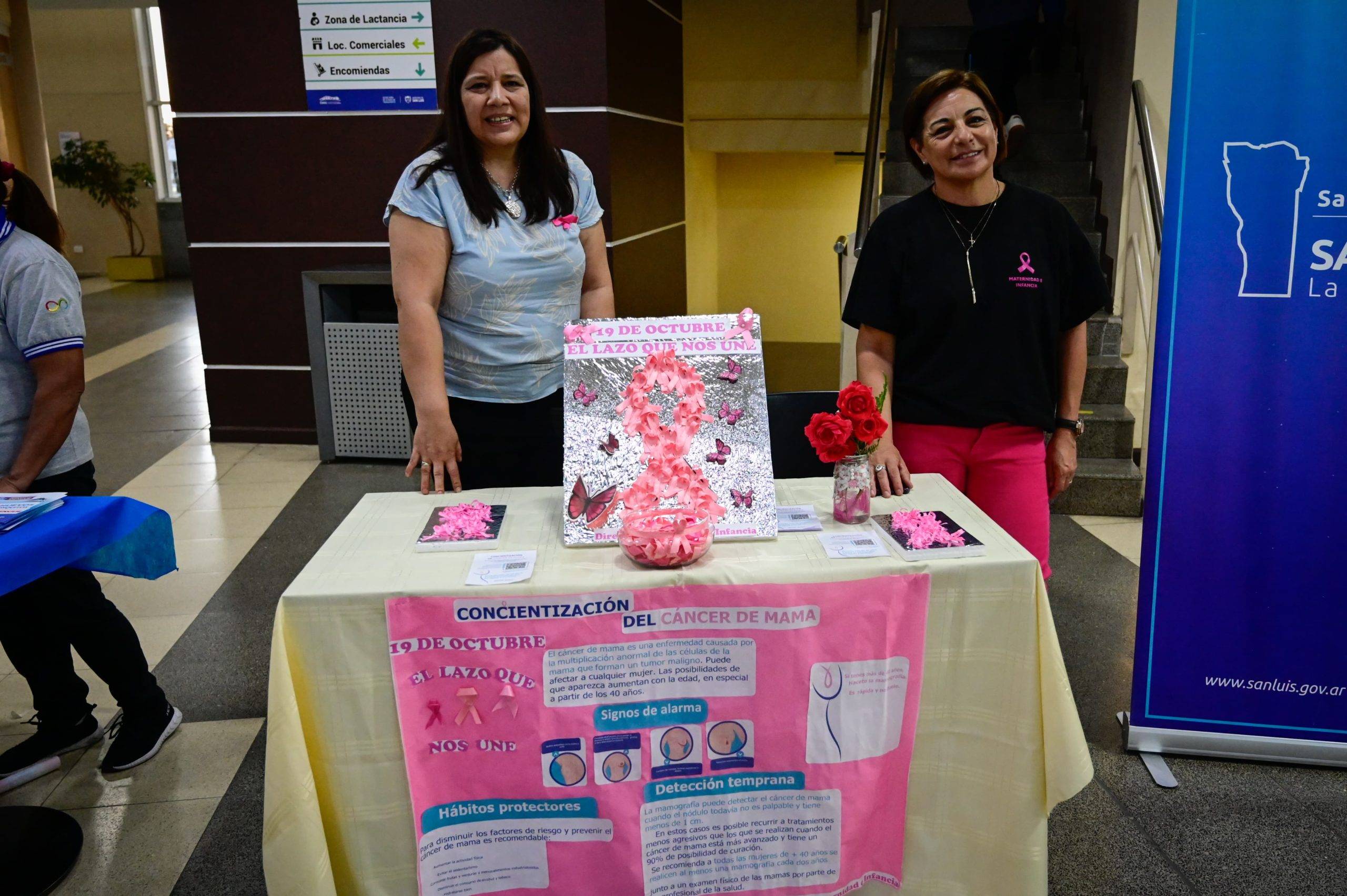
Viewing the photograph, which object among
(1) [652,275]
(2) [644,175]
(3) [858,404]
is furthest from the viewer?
(1) [652,275]

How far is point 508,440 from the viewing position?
2.16m

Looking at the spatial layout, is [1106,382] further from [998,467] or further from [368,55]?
[368,55]

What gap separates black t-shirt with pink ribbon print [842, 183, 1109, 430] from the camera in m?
1.98

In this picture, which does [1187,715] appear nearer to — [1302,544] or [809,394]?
[1302,544]

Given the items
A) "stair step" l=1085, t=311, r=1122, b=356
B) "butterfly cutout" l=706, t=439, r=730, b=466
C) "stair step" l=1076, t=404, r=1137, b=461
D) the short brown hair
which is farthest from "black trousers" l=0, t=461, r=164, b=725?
"stair step" l=1085, t=311, r=1122, b=356

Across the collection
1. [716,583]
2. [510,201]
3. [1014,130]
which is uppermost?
[1014,130]

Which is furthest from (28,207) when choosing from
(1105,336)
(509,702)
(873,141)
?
(1105,336)

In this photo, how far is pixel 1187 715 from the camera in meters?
2.34

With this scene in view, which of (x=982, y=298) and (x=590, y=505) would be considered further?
(x=982, y=298)

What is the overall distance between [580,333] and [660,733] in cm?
68

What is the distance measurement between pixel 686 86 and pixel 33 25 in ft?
34.6

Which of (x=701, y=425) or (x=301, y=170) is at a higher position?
(x=301, y=170)

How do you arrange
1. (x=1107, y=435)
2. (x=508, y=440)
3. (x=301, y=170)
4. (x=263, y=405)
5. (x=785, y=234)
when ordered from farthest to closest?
(x=785, y=234)
(x=263, y=405)
(x=301, y=170)
(x=1107, y=435)
(x=508, y=440)

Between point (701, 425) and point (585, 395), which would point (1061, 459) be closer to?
point (701, 425)
